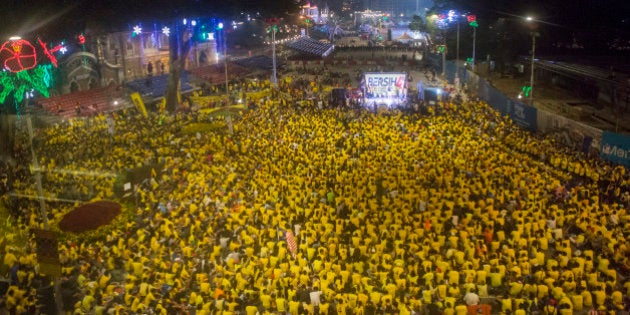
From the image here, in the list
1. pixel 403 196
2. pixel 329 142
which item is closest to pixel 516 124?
pixel 329 142

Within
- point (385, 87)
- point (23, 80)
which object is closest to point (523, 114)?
point (385, 87)

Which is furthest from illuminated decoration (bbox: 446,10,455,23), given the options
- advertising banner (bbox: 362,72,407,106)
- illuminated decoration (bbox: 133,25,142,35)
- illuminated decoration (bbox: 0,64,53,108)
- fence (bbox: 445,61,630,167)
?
illuminated decoration (bbox: 0,64,53,108)

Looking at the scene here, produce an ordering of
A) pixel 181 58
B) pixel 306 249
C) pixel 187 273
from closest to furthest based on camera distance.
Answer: pixel 187 273 → pixel 306 249 → pixel 181 58

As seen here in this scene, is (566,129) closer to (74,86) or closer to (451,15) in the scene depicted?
(74,86)

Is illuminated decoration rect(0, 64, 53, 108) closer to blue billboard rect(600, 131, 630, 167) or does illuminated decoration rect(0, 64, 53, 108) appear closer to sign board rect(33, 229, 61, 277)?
sign board rect(33, 229, 61, 277)

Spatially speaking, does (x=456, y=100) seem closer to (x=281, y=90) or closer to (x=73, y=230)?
(x=281, y=90)
